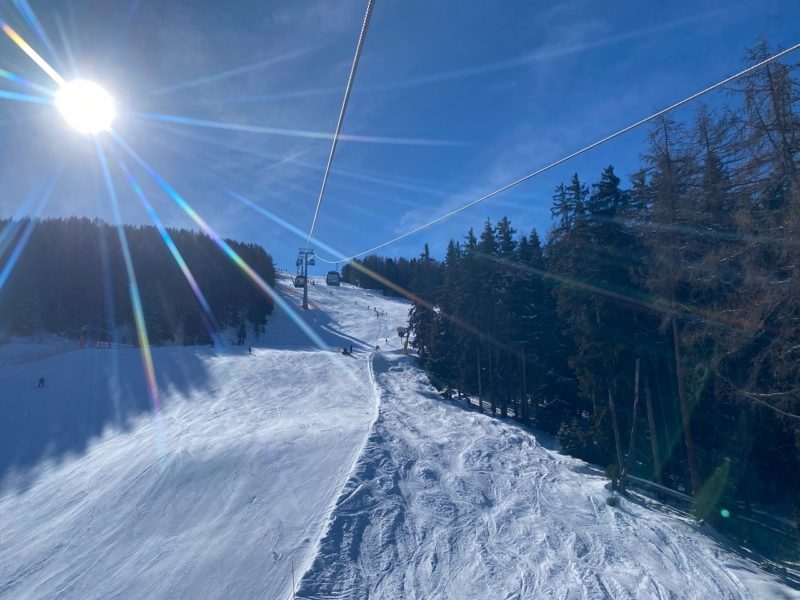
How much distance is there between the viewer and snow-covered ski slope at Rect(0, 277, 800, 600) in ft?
32.8

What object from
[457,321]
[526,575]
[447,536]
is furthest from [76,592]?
[457,321]

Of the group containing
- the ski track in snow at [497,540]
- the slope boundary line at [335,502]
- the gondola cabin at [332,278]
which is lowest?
the ski track in snow at [497,540]

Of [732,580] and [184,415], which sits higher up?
[184,415]

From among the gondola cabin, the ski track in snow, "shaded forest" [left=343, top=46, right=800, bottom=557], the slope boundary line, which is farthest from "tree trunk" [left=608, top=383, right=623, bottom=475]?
the gondola cabin

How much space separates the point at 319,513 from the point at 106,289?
56.0 metres

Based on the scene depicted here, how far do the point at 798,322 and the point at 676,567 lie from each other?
655cm

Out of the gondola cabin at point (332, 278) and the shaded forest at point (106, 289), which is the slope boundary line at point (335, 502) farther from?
the shaded forest at point (106, 289)

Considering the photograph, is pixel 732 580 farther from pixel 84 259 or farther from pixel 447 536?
pixel 84 259

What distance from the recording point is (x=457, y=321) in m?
32.0

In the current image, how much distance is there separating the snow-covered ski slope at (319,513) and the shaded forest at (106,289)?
31314 mm

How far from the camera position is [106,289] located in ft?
184

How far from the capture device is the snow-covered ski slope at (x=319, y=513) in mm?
9992

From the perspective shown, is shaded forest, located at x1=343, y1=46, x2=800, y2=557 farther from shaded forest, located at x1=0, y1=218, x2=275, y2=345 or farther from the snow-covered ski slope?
shaded forest, located at x1=0, y1=218, x2=275, y2=345

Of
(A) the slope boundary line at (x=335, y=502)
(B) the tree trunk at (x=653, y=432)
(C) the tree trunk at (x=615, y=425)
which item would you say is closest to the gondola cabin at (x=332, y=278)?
(A) the slope boundary line at (x=335, y=502)
